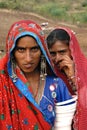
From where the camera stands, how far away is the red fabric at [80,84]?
11.0ft

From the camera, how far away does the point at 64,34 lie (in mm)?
3721

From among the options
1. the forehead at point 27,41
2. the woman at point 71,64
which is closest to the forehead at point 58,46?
the woman at point 71,64

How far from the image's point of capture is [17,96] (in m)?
3.10

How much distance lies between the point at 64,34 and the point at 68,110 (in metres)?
0.76

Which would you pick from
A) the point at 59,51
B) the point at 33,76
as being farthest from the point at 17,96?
the point at 59,51

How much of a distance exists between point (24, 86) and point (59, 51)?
2.26 feet

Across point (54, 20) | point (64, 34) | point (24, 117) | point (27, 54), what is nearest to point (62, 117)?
point (24, 117)

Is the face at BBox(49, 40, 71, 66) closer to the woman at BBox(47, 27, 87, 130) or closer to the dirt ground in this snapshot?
the woman at BBox(47, 27, 87, 130)

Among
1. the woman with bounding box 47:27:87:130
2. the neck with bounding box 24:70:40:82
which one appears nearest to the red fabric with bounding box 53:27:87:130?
the woman with bounding box 47:27:87:130

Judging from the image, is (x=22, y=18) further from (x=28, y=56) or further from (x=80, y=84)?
(x=28, y=56)

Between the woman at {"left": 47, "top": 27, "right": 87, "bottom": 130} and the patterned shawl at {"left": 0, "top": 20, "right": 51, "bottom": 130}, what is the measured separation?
0.37 meters

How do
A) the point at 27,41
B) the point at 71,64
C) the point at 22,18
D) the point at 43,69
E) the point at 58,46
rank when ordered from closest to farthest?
the point at 27,41, the point at 43,69, the point at 71,64, the point at 58,46, the point at 22,18

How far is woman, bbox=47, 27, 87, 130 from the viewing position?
3.42 metres

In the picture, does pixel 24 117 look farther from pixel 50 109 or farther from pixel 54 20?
pixel 54 20
